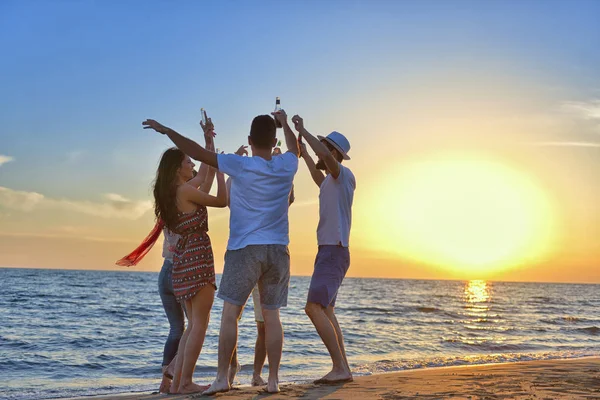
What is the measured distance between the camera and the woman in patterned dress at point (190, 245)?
5.09m

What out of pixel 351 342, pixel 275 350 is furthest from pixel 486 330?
pixel 275 350

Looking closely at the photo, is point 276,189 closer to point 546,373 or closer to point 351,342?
point 546,373

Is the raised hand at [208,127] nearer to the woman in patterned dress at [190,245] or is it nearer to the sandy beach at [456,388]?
the woman in patterned dress at [190,245]

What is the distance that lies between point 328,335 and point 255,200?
4.75 ft

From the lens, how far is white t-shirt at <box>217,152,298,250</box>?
4.77 m

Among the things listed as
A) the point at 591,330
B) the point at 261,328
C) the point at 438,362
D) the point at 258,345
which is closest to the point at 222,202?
the point at 261,328

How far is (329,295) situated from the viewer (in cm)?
557

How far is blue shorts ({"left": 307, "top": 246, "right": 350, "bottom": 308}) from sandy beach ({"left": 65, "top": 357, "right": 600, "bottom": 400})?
75 centimetres

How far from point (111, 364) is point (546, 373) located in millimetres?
6852

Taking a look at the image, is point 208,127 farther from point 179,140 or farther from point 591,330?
point 591,330

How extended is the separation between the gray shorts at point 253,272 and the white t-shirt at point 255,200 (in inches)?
2.4

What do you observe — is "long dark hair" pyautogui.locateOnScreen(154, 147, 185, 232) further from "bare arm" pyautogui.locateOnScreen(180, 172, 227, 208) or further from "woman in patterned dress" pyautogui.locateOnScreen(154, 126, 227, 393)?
"bare arm" pyautogui.locateOnScreen(180, 172, 227, 208)

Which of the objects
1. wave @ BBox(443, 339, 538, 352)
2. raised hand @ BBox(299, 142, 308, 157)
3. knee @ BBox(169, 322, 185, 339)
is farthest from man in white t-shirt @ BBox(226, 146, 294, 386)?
wave @ BBox(443, 339, 538, 352)

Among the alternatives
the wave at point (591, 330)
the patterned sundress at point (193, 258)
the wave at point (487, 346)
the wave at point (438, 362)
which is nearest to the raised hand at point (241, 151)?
the patterned sundress at point (193, 258)
